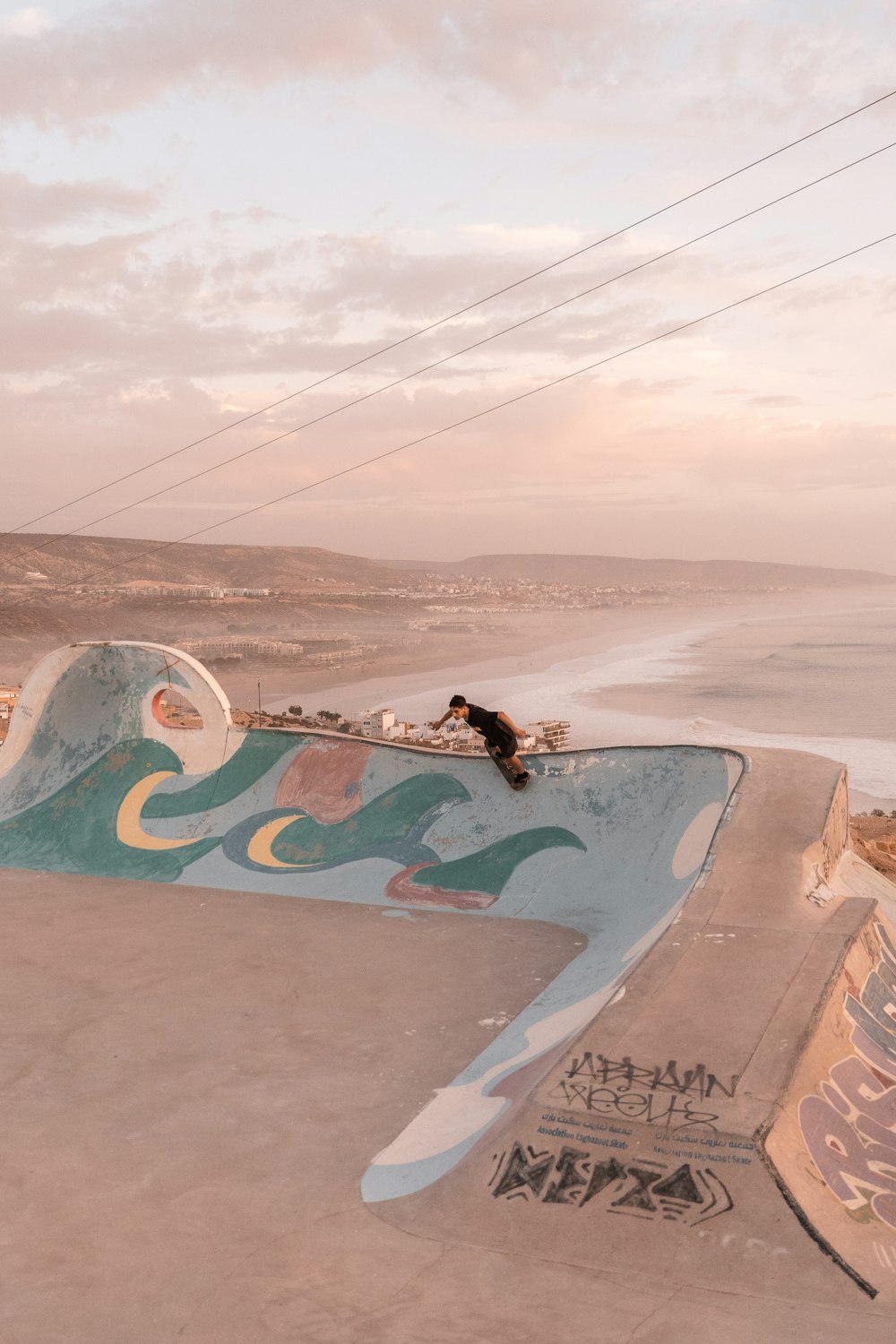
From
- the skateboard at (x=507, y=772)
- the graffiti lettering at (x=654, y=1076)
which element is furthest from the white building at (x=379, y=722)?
the graffiti lettering at (x=654, y=1076)

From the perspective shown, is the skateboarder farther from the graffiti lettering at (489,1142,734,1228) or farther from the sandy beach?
the sandy beach

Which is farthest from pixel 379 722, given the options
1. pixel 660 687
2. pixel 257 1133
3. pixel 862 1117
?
pixel 660 687

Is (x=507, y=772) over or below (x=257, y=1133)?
over

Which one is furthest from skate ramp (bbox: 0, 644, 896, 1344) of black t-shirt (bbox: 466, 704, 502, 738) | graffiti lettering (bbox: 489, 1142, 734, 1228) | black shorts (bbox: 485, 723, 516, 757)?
black t-shirt (bbox: 466, 704, 502, 738)

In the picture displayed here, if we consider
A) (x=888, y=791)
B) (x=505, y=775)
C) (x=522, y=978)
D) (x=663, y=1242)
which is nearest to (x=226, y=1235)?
(x=663, y=1242)

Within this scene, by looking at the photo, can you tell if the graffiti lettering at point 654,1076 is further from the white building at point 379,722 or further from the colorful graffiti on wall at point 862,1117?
the white building at point 379,722

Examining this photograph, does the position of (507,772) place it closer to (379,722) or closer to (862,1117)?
(862,1117)

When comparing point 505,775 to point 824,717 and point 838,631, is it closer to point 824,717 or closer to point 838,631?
point 824,717
